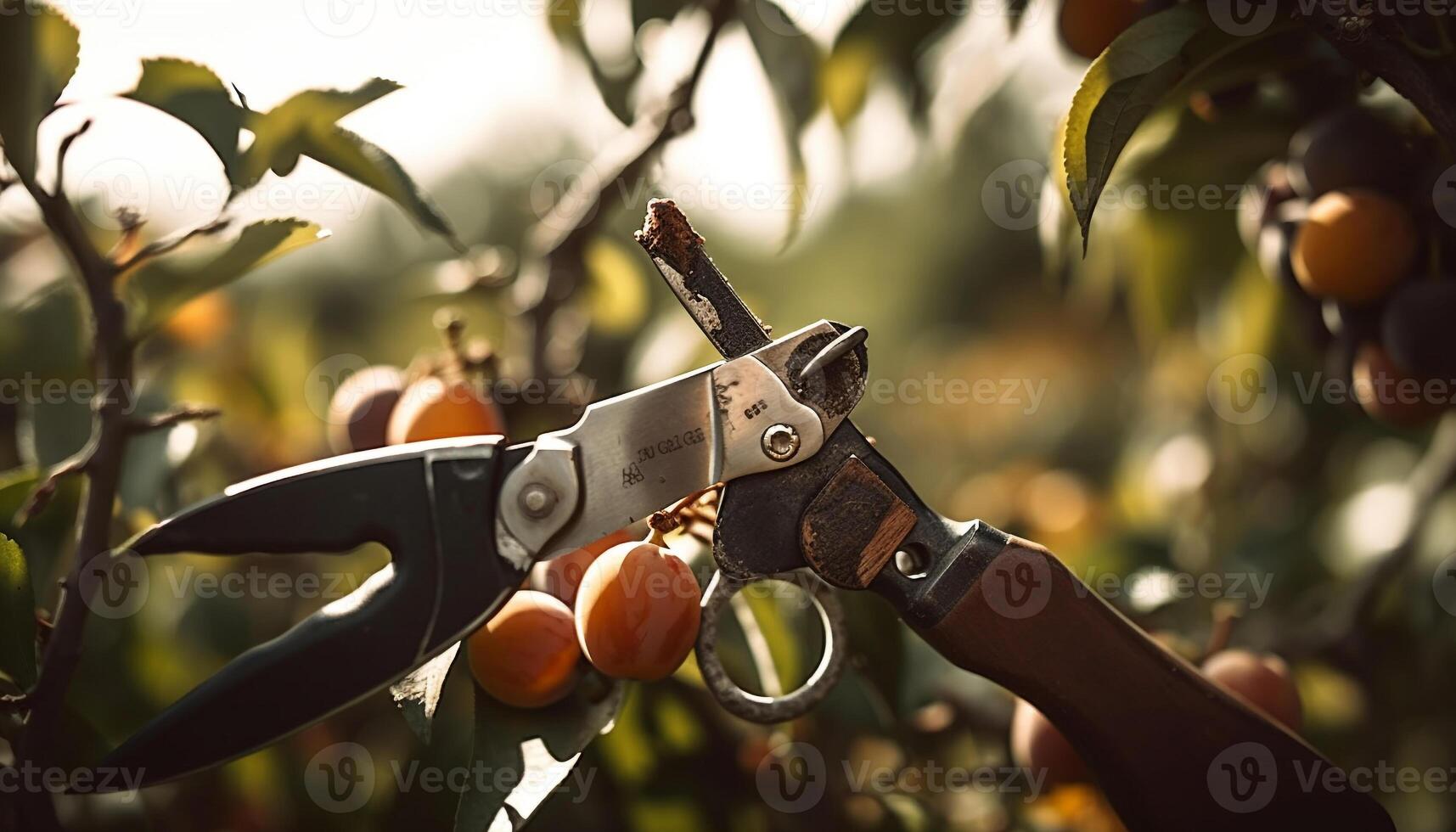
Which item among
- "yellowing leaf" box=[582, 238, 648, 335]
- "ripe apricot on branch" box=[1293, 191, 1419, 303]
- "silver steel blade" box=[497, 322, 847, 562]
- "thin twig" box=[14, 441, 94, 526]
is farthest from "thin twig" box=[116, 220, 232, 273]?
"ripe apricot on branch" box=[1293, 191, 1419, 303]

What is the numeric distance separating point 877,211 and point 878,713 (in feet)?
10.7

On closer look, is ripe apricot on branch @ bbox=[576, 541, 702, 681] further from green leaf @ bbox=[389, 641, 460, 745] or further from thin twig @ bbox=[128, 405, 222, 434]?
thin twig @ bbox=[128, 405, 222, 434]

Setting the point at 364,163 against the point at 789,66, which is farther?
the point at 789,66

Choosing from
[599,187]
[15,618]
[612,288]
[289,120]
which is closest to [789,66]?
[599,187]

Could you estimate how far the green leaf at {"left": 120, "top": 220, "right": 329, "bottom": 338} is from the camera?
0.65m

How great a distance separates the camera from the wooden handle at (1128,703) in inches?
21.3

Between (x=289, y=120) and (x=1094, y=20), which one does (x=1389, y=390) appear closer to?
(x=1094, y=20)

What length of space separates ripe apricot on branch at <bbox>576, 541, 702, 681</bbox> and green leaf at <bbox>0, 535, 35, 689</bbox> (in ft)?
0.95

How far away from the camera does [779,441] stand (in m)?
0.54

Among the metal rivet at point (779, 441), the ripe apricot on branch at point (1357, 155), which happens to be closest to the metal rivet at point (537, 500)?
the metal rivet at point (779, 441)

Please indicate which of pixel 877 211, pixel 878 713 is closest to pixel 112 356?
pixel 878 713

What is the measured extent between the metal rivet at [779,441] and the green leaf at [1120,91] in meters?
0.18

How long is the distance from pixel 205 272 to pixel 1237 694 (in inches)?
27.6

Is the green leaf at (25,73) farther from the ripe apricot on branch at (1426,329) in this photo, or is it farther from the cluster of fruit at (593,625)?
the ripe apricot on branch at (1426,329)
